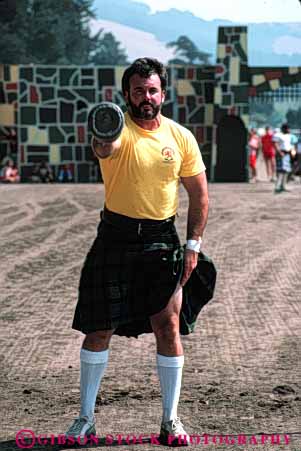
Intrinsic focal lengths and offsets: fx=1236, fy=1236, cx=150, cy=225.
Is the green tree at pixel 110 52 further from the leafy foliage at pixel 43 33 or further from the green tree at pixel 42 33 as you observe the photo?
the green tree at pixel 42 33

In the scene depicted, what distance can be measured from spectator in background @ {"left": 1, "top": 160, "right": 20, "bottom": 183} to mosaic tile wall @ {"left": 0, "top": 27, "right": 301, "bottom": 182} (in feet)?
1.04

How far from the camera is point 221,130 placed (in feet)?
123

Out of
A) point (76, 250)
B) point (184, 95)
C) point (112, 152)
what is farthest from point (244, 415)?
point (184, 95)

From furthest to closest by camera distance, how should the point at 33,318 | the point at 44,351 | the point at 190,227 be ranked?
1. the point at 33,318
2. the point at 44,351
3. the point at 190,227

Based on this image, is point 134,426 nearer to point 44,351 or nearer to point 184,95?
point 44,351

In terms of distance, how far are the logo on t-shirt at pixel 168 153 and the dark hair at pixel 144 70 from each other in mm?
322

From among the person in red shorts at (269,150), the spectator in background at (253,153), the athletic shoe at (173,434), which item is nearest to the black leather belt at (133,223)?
the athletic shoe at (173,434)

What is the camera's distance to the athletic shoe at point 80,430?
6066 mm

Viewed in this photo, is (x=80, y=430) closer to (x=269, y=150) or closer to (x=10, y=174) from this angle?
(x=269, y=150)

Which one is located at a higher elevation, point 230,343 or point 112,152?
point 112,152

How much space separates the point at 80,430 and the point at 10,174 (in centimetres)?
3071

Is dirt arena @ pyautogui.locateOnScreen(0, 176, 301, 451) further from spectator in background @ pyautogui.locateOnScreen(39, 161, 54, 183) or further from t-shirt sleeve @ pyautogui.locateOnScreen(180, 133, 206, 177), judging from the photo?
spectator in background @ pyautogui.locateOnScreen(39, 161, 54, 183)

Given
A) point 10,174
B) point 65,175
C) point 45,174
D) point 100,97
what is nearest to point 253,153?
point 100,97

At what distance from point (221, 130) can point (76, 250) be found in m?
22.4
